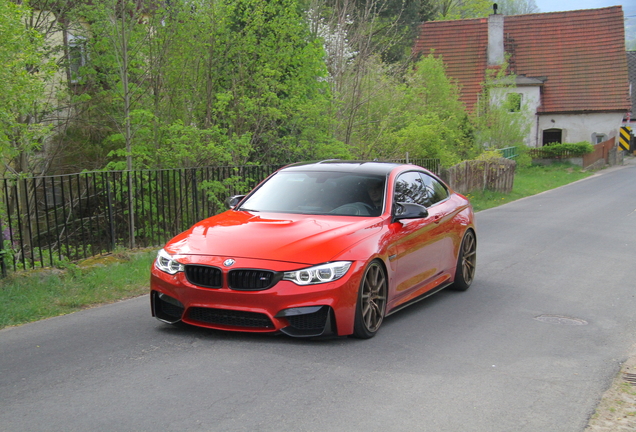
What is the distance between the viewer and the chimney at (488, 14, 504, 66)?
167 ft

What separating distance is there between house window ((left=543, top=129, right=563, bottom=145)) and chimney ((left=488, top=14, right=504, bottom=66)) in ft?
20.1

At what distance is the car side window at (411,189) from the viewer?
7.81 metres

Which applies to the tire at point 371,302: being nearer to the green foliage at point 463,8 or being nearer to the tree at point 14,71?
the tree at point 14,71

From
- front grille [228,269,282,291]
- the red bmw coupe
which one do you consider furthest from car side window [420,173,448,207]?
front grille [228,269,282,291]

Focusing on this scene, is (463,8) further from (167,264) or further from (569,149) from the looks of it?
(167,264)

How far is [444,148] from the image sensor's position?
2334cm

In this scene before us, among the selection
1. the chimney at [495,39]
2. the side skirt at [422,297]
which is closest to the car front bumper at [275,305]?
the side skirt at [422,297]

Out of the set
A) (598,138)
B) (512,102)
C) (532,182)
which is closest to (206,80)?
(532,182)

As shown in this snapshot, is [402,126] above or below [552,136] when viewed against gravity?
above

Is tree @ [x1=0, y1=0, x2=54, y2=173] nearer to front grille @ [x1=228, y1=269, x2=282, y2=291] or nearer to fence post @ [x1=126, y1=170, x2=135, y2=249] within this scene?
fence post @ [x1=126, y1=170, x2=135, y2=249]

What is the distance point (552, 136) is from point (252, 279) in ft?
160

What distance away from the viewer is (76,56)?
57.4 ft

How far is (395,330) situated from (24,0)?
10.4 meters

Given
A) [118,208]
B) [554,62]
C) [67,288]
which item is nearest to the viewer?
[67,288]
